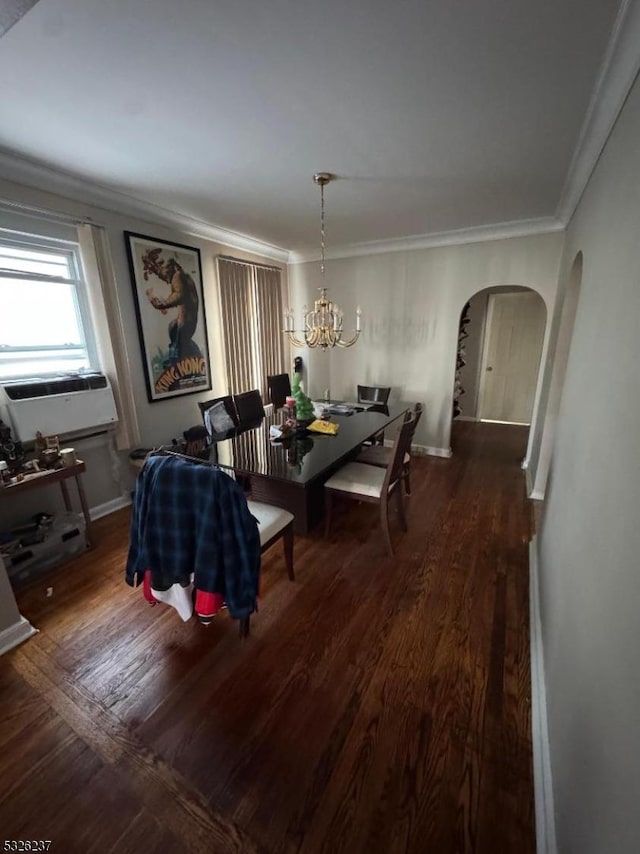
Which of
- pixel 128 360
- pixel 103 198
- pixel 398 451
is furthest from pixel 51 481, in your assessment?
pixel 398 451

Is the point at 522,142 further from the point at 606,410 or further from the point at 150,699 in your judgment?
the point at 150,699

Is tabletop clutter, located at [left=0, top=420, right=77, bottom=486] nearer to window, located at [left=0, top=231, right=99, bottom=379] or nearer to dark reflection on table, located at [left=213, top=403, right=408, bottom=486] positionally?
window, located at [left=0, top=231, right=99, bottom=379]

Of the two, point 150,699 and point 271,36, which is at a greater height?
point 271,36

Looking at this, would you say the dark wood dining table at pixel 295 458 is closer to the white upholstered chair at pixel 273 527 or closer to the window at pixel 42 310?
the white upholstered chair at pixel 273 527

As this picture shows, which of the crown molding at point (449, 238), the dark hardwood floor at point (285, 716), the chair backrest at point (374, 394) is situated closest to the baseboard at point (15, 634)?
the dark hardwood floor at point (285, 716)

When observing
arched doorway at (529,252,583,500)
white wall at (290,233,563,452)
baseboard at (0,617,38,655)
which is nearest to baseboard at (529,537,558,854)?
arched doorway at (529,252,583,500)

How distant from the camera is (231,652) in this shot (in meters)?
1.64

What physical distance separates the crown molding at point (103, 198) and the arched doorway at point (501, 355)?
3.70m

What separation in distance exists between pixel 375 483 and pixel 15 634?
215cm

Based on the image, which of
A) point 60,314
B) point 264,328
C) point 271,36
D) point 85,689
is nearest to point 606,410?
point 271,36

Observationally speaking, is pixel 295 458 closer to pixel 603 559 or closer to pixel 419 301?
pixel 603 559

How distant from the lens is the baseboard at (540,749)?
1.02 m

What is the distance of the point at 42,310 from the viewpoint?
2.49 metres

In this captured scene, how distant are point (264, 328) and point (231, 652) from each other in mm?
3621
